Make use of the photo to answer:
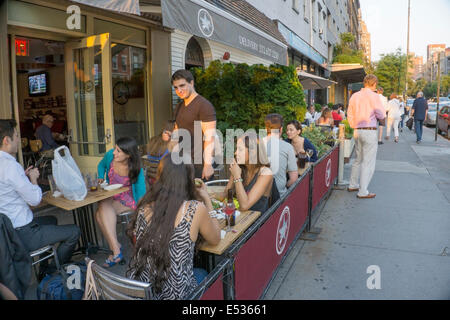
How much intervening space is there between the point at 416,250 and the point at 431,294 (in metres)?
1.00

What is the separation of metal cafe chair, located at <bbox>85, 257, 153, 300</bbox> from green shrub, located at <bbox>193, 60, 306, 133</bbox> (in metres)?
5.26

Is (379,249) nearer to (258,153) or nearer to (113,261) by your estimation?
(258,153)

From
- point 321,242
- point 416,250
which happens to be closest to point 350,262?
point 321,242

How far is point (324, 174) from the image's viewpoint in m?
5.50

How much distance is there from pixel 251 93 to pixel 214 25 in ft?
6.96

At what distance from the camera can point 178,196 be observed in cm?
213

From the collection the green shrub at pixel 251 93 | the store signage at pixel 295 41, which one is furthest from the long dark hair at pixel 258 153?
the store signage at pixel 295 41

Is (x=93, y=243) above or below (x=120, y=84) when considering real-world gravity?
below

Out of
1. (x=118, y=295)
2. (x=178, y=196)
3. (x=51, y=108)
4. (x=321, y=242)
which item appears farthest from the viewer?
(x=51, y=108)

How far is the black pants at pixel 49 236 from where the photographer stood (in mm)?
2869

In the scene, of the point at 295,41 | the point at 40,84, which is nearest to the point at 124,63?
the point at 40,84

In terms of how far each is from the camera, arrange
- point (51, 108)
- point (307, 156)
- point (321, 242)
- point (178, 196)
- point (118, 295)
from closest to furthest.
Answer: point (118, 295) < point (178, 196) < point (321, 242) < point (307, 156) < point (51, 108)

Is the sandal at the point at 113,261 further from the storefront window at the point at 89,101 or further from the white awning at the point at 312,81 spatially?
the white awning at the point at 312,81
